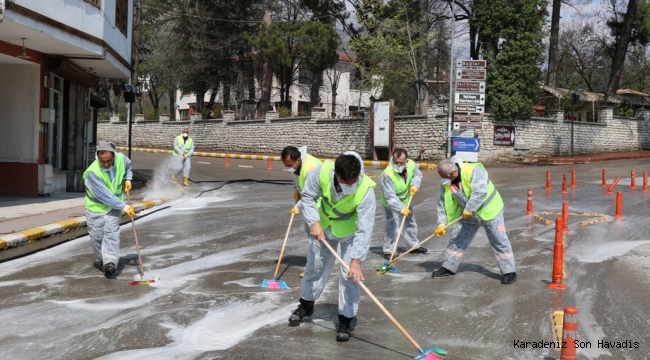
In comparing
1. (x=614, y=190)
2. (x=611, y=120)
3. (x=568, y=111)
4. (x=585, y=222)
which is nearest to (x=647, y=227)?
(x=585, y=222)

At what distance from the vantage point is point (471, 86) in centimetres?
2544

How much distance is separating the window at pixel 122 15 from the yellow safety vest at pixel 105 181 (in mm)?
10644

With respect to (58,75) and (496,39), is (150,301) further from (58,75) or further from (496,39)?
(496,39)

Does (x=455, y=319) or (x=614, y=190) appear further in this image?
(x=614, y=190)

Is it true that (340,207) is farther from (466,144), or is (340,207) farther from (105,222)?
(466,144)

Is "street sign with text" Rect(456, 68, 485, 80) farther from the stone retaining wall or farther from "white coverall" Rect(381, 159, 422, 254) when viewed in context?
"white coverall" Rect(381, 159, 422, 254)

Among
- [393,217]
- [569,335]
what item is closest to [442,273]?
[393,217]

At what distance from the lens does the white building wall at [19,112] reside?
15680 mm

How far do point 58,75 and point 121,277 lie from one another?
1087 centimetres

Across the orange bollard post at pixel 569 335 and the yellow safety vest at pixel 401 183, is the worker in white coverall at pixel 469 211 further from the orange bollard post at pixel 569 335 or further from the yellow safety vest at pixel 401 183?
the orange bollard post at pixel 569 335

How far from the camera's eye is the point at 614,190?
1836cm

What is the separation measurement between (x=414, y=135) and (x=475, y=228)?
902 inches

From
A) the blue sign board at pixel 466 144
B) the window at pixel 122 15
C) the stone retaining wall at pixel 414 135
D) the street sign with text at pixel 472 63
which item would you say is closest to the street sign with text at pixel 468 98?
the street sign with text at pixel 472 63

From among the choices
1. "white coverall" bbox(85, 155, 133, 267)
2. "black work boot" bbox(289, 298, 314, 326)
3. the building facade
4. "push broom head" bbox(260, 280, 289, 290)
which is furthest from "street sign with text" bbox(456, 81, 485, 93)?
"black work boot" bbox(289, 298, 314, 326)
